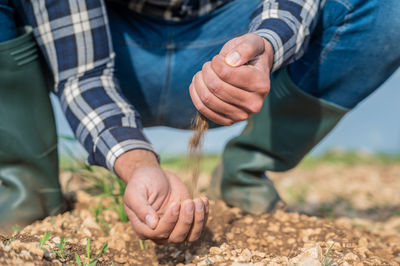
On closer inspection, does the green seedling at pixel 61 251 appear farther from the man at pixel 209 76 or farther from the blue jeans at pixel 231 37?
the blue jeans at pixel 231 37

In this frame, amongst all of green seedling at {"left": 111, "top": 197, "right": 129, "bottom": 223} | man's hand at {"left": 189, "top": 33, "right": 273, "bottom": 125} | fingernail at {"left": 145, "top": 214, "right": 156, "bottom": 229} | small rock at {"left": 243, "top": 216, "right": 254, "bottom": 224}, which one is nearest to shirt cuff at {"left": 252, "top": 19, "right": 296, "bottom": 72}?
man's hand at {"left": 189, "top": 33, "right": 273, "bottom": 125}

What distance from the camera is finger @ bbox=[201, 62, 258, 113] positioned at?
0.96 metres

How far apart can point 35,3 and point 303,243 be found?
1.10 m

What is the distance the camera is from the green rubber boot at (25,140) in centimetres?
144

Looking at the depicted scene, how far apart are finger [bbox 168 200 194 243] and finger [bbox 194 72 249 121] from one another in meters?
0.22

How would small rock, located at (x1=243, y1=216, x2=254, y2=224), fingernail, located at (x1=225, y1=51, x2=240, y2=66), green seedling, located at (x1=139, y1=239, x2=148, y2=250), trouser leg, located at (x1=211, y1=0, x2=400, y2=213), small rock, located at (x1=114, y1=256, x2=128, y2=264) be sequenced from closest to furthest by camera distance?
fingernail, located at (x1=225, y1=51, x2=240, y2=66)
small rock, located at (x1=114, y1=256, x2=128, y2=264)
green seedling, located at (x1=139, y1=239, x2=148, y2=250)
trouser leg, located at (x1=211, y1=0, x2=400, y2=213)
small rock, located at (x1=243, y1=216, x2=254, y2=224)

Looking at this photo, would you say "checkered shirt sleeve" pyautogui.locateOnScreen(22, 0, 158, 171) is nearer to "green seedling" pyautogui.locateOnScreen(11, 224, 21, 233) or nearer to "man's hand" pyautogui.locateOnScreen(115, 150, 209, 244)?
"man's hand" pyautogui.locateOnScreen(115, 150, 209, 244)

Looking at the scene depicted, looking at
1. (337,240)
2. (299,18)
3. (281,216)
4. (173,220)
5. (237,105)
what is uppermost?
(299,18)

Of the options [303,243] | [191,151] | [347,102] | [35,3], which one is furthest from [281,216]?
[35,3]

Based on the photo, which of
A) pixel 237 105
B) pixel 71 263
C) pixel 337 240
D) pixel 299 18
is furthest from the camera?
pixel 337 240

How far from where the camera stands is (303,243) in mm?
1405

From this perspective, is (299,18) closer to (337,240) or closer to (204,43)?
(204,43)

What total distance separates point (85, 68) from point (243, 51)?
60 centimetres

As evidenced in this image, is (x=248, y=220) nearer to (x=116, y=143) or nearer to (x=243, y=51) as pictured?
(x=116, y=143)
